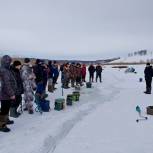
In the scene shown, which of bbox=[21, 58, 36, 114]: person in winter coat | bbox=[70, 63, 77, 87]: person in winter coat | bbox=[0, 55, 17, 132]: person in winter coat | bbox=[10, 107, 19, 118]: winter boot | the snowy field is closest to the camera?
the snowy field

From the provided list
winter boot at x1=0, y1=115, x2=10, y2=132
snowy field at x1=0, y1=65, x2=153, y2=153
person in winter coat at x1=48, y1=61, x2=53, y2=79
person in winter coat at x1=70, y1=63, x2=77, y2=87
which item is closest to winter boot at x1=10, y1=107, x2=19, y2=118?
snowy field at x1=0, y1=65, x2=153, y2=153

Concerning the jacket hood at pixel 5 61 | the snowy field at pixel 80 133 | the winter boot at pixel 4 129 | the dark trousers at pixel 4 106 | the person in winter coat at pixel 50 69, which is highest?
the jacket hood at pixel 5 61

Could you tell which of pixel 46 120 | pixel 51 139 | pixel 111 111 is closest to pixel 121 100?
pixel 111 111

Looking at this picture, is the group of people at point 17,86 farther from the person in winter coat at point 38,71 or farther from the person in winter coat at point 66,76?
the person in winter coat at point 66,76

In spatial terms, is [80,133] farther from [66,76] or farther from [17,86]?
[66,76]

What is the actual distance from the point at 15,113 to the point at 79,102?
5.33m

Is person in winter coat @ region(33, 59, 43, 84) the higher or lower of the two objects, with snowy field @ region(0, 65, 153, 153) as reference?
higher

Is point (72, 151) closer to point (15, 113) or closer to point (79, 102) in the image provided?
point (15, 113)

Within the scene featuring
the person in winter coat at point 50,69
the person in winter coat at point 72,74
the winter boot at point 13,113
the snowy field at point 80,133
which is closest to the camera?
the snowy field at point 80,133

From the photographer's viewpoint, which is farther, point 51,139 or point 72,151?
point 51,139

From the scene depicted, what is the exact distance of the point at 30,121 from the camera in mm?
11844

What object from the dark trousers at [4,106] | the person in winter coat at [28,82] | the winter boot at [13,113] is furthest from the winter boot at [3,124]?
the person in winter coat at [28,82]

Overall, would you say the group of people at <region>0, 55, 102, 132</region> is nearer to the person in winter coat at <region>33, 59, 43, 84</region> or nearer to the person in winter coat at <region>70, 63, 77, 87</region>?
the person in winter coat at <region>33, 59, 43, 84</region>

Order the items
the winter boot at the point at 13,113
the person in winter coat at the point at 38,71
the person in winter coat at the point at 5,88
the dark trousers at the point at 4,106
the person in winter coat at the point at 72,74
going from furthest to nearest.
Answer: the person in winter coat at the point at 72,74 → the person in winter coat at the point at 38,71 → the winter boot at the point at 13,113 → the dark trousers at the point at 4,106 → the person in winter coat at the point at 5,88
